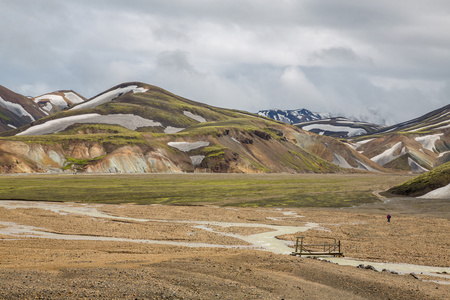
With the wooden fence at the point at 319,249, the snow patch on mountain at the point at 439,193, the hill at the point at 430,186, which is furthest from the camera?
the hill at the point at 430,186

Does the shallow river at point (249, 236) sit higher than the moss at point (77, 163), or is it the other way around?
the moss at point (77, 163)

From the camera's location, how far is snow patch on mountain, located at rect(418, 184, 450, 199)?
8855 cm

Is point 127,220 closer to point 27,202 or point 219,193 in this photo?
point 27,202

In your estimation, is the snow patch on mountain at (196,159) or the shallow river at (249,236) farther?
the snow patch on mountain at (196,159)

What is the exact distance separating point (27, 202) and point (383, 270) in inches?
2431

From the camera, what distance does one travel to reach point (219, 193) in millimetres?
94875

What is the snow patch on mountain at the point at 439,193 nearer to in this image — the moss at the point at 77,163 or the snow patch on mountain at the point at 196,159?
the snow patch on mountain at the point at 196,159

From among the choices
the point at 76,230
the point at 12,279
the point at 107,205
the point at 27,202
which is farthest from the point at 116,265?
the point at 27,202

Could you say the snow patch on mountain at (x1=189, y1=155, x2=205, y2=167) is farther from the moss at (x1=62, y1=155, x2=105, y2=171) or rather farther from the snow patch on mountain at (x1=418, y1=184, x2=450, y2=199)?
the snow patch on mountain at (x1=418, y1=184, x2=450, y2=199)

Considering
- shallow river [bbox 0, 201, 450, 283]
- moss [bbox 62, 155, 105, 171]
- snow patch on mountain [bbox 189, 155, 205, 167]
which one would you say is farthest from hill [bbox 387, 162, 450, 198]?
moss [bbox 62, 155, 105, 171]

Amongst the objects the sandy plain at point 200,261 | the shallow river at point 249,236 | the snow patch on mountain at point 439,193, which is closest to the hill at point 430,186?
Result: the snow patch on mountain at point 439,193

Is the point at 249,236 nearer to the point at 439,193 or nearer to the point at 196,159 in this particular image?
the point at 439,193

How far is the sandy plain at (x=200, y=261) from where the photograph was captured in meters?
21.7

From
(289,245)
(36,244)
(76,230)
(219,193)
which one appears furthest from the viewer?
(219,193)
